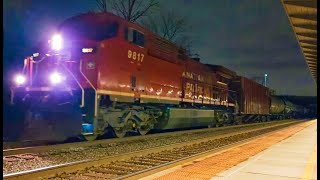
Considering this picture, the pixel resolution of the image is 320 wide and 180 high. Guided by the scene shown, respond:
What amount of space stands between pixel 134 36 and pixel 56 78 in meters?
3.21

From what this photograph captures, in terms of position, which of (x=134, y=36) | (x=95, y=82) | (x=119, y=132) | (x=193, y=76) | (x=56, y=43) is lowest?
(x=119, y=132)

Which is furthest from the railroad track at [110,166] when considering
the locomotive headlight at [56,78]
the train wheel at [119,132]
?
the locomotive headlight at [56,78]

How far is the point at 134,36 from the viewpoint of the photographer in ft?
42.0

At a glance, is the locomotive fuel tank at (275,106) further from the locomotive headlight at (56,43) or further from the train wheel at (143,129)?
the locomotive headlight at (56,43)

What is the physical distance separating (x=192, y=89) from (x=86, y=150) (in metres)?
9.42

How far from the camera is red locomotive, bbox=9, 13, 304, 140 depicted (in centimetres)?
1061

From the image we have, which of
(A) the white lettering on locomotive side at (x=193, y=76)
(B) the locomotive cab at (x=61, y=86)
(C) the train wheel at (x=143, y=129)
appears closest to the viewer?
(B) the locomotive cab at (x=61, y=86)

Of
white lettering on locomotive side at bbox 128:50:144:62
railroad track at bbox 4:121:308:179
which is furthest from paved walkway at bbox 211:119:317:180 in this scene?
white lettering on locomotive side at bbox 128:50:144:62

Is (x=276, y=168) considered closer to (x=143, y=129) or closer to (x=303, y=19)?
(x=303, y=19)

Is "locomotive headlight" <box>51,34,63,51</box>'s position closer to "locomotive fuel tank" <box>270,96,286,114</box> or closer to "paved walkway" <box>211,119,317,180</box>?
"paved walkway" <box>211,119,317,180</box>

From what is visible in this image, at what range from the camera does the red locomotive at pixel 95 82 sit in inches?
418

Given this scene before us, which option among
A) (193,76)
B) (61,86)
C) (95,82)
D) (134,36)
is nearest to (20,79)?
(61,86)

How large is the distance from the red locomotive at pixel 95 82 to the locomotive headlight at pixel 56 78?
0.10 feet

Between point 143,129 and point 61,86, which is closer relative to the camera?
point 61,86
